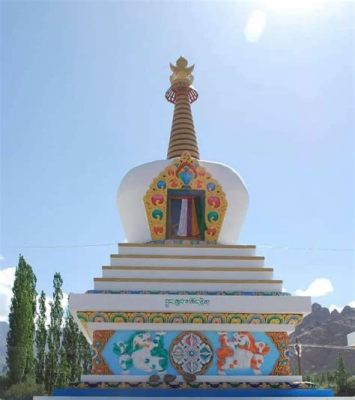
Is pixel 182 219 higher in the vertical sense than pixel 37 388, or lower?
higher

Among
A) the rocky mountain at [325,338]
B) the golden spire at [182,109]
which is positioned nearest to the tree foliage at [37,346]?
the golden spire at [182,109]

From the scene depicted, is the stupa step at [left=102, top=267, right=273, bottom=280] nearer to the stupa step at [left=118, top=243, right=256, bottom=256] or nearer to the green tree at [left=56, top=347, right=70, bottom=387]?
the stupa step at [left=118, top=243, right=256, bottom=256]

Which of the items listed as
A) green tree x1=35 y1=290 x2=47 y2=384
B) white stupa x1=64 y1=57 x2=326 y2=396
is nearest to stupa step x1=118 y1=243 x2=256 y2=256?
white stupa x1=64 y1=57 x2=326 y2=396

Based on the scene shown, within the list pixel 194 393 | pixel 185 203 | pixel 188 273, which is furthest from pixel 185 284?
pixel 185 203

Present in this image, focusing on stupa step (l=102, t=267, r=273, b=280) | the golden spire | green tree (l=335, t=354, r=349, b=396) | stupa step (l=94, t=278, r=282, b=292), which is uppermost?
the golden spire

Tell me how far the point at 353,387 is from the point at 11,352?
21337mm

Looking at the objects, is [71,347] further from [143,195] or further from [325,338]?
[325,338]

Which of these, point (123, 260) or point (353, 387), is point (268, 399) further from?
point (353, 387)

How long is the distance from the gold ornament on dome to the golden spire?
6.62 ft

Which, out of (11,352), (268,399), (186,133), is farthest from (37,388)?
(268,399)

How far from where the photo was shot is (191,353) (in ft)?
35.7

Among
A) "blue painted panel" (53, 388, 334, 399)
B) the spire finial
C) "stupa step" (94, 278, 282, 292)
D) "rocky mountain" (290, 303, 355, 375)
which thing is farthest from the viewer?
"rocky mountain" (290, 303, 355, 375)

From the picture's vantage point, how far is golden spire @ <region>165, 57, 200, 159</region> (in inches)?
622

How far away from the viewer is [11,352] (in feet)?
90.2
